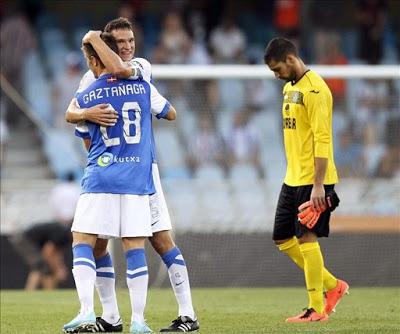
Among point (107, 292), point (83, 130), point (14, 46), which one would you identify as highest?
point (14, 46)

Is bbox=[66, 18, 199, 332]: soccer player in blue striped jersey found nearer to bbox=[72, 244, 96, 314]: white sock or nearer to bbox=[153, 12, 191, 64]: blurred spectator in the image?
bbox=[72, 244, 96, 314]: white sock

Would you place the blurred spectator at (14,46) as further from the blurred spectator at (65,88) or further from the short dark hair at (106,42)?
the short dark hair at (106,42)

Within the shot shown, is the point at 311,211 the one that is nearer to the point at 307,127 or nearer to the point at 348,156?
the point at 307,127

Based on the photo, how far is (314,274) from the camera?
37.1ft

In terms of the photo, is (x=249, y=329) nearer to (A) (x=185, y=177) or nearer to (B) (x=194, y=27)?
(A) (x=185, y=177)

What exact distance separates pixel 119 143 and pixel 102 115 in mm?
249

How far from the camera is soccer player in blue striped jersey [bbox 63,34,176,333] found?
9.75 meters

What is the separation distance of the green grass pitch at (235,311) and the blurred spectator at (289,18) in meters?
7.78

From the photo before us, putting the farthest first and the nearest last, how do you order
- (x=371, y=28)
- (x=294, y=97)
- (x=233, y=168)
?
(x=371, y=28) < (x=233, y=168) < (x=294, y=97)

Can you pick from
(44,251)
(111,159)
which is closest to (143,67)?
(111,159)

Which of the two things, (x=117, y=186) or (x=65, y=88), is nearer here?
(x=117, y=186)

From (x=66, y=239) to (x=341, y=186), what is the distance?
400 cm

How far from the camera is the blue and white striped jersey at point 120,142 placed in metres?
9.80

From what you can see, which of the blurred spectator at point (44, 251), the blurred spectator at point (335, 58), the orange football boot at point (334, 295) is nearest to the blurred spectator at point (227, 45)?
the blurred spectator at point (335, 58)
